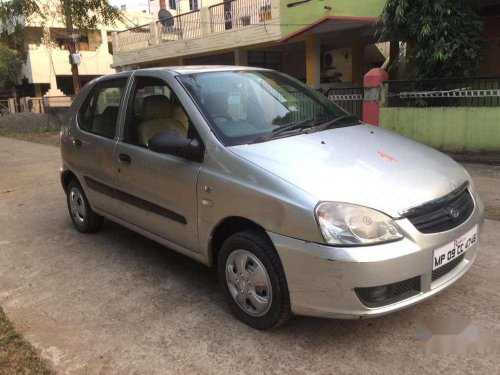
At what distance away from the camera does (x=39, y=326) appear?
325 cm

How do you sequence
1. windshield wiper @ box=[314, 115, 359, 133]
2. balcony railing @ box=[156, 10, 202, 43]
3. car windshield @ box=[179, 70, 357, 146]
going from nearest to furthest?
car windshield @ box=[179, 70, 357, 146] < windshield wiper @ box=[314, 115, 359, 133] < balcony railing @ box=[156, 10, 202, 43]

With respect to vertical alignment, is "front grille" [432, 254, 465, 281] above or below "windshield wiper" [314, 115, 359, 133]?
below

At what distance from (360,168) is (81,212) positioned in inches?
130

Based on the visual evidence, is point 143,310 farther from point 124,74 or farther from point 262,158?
point 124,74

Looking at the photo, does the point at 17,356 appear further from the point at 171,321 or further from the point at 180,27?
the point at 180,27

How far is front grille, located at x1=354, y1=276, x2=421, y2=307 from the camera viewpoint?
2562 millimetres

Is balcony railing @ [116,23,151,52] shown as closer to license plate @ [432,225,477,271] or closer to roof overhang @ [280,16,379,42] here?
roof overhang @ [280,16,379,42]

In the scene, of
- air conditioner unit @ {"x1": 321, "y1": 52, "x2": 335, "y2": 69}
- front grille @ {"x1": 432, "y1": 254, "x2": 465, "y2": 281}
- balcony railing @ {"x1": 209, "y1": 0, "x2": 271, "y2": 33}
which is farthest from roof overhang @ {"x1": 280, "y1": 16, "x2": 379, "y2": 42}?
front grille @ {"x1": 432, "y1": 254, "x2": 465, "y2": 281}

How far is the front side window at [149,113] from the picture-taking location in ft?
12.6

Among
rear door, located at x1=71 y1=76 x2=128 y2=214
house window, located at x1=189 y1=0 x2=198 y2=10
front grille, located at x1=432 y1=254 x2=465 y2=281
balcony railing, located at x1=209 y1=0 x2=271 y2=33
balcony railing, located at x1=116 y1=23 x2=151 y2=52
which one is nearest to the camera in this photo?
front grille, located at x1=432 y1=254 x2=465 y2=281

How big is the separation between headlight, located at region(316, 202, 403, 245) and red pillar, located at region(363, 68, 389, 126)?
7139mm

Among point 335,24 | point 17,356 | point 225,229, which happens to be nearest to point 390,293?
point 225,229

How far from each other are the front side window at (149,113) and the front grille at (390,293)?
1941 millimetres

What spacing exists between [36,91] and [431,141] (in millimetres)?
31426
